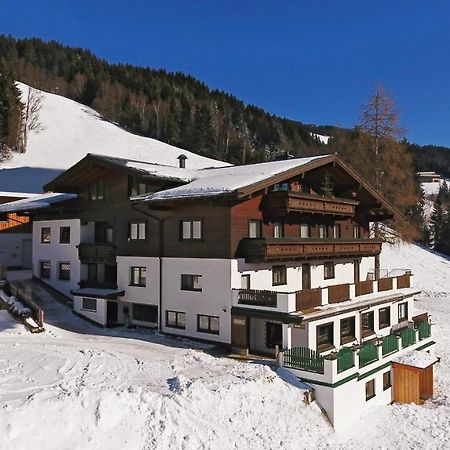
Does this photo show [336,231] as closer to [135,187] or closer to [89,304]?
[135,187]

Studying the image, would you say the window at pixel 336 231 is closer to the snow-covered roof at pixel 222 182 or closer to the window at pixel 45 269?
the snow-covered roof at pixel 222 182

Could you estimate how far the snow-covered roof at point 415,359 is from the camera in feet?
67.6

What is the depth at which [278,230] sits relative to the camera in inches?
967

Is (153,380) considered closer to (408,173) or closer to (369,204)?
(369,204)

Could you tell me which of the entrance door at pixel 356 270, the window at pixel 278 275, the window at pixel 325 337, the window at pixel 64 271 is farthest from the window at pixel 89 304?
the entrance door at pixel 356 270

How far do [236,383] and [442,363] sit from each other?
50.4 ft

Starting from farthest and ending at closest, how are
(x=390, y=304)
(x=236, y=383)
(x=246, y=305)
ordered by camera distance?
1. (x=390, y=304)
2. (x=246, y=305)
3. (x=236, y=383)

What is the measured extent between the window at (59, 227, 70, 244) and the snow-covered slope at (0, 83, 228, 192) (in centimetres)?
2731

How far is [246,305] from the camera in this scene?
20938 millimetres

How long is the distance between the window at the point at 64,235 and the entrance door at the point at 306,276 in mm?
15285

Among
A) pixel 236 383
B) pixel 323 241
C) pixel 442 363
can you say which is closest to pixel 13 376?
pixel 236 383

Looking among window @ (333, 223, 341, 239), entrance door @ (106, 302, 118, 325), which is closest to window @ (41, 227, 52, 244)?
Result: entrance door @ (106, 302, 118, 325)

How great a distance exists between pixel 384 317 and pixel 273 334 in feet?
28.1

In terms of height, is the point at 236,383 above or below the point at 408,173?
below
